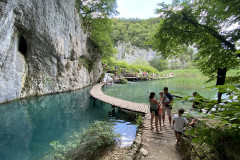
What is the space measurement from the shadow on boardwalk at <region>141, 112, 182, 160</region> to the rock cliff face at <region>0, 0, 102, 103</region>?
12532mm

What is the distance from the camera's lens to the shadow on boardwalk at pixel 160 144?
4.18 metres

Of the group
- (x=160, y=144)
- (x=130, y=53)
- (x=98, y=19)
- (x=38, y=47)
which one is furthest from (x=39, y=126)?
(x=130, y=53)

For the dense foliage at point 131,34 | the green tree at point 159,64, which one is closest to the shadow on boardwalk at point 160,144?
the green tree at point 159,64

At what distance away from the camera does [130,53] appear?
71.0 meters

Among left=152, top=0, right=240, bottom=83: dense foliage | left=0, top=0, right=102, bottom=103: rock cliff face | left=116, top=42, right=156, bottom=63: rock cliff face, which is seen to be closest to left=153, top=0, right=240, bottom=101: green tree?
left=152, top=0, right=240, bottom=83: dense foliage

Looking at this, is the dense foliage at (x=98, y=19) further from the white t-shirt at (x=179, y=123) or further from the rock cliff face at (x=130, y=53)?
the rock cliff face at (x=130, y=53)

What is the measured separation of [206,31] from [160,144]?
486 cm

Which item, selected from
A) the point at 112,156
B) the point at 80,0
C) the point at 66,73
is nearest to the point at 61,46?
the point at 66,73

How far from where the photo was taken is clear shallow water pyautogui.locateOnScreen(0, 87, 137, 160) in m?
5.59

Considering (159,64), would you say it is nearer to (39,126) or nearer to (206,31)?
(206,31)

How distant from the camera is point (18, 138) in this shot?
6461 millimetres

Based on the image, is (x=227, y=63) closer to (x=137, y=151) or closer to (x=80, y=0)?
(x=137, y=151)

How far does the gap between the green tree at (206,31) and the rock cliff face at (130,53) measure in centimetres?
6303

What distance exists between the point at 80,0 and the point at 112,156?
25579 millimetres
